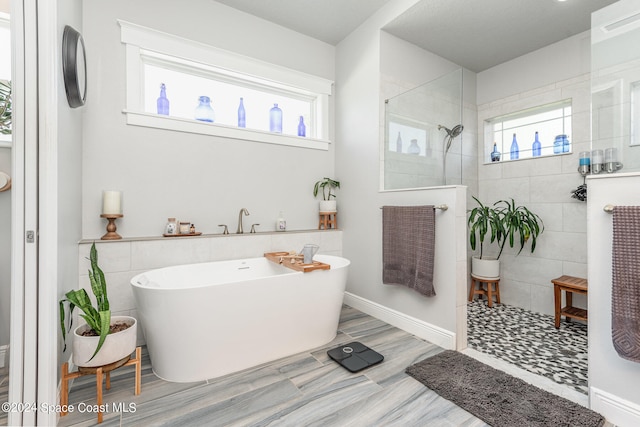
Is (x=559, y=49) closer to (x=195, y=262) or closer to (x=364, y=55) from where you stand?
(x=364, y=55)

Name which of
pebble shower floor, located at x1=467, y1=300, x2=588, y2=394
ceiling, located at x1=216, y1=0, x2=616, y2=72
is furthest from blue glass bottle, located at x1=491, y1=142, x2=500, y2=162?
pebble shower floor, located at x1=467, y1=300, x2=588, y2=394

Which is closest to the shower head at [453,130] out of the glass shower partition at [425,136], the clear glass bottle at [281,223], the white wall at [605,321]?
the glass shower partition at [425,136]

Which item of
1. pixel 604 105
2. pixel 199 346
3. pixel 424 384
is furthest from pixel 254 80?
pixel 424 384

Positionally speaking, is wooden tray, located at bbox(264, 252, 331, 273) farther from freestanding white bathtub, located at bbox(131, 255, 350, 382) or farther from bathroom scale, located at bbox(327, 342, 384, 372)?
bathroom scale, located at bbox(327, 342, 384, 372)

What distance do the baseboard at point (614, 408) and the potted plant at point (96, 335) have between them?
2.44m

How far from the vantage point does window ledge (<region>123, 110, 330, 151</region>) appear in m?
2.40

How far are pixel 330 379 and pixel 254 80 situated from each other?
2737 millimetres

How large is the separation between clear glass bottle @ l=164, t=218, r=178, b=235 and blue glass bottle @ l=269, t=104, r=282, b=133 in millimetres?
1332

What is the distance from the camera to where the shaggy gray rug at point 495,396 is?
4.82 ft

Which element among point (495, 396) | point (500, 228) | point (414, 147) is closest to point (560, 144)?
point (500, 228)

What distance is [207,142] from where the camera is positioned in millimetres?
2676

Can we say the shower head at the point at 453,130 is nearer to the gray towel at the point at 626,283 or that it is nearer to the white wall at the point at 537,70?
the gray towel at the point at 626,283

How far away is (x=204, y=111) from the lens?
2.74m

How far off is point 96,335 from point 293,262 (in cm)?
126
